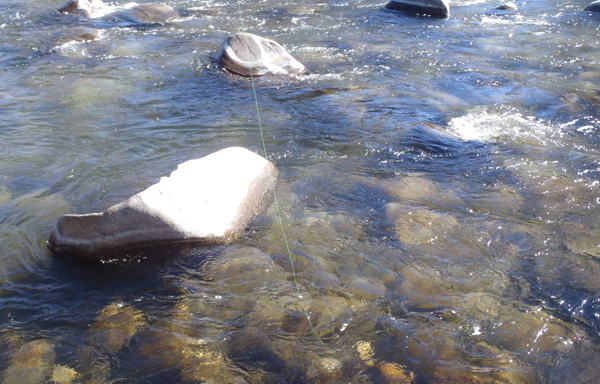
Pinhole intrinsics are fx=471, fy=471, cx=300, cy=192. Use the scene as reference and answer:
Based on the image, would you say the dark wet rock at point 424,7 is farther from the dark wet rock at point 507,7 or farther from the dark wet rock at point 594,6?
the dark wet rock at point 594,6

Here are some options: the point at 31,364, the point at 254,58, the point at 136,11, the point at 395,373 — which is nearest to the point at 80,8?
the point at 136,11

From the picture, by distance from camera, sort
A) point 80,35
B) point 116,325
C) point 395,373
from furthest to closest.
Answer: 1. point 80,35
2. point 116,325
3. point 395,373

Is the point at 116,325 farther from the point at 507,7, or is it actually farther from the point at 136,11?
the point at 507,7

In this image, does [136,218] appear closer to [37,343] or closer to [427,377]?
[37,343]

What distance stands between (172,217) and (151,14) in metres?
9.06

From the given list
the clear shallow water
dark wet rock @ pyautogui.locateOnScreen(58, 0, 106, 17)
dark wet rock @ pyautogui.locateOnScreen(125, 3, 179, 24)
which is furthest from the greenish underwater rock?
dark wet rock @ pyautogui.locateOnScreen(58, 0, 106, 17)

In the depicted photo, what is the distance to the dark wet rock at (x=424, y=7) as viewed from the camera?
37.0ft

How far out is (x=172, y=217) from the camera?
11.8ft

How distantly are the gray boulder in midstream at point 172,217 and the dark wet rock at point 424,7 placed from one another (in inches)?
355

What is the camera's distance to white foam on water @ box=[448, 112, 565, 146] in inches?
219

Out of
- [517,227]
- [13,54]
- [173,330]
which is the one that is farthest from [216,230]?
[13,54]

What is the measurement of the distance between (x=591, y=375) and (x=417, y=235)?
5.10 feet

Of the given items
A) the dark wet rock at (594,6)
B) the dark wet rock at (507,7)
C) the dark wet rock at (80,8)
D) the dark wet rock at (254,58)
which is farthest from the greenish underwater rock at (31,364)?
the dark wet rock at (594,6)

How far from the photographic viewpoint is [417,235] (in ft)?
12.8
